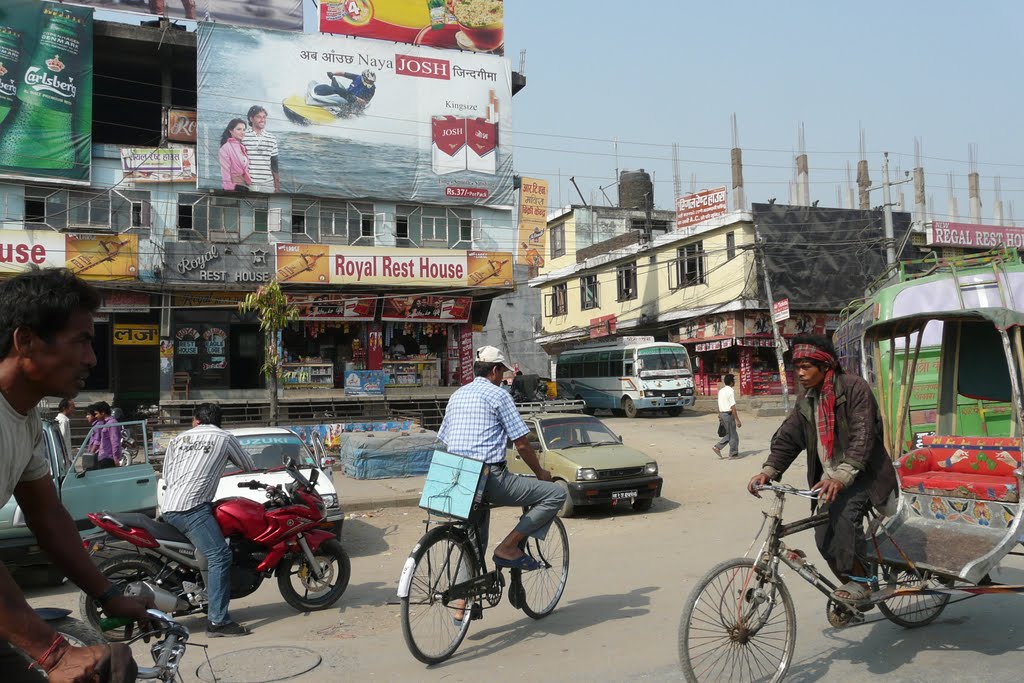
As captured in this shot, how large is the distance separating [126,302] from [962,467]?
22.9m

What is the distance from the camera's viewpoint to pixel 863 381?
489cm

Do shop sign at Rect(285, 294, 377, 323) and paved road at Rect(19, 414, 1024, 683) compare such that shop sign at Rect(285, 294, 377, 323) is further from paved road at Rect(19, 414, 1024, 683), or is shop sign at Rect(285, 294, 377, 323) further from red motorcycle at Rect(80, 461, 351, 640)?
red motorcycle at Rect(80, 461, 351, 640)

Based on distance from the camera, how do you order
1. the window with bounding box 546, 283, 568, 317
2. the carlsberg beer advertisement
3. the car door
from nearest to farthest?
the car door < the carlsberg beer advertisement < the window with bounding box 546, 283, 568, 317

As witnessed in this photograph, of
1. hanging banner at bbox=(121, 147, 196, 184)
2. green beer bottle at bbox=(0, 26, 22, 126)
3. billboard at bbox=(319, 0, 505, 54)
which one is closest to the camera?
green beer bottle at bbox=(0, 26, 22, 126)

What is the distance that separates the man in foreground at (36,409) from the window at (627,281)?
37.0 m

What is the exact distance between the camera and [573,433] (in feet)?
42.2

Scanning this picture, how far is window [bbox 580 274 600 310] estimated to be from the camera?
140 ft

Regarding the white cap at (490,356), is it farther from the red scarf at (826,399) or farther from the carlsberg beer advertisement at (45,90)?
the carlsberg beer advertisement at (45,90)

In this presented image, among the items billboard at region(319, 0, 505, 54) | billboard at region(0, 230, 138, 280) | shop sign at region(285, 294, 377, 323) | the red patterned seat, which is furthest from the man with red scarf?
billboard at region(319, 0, 505, 54)

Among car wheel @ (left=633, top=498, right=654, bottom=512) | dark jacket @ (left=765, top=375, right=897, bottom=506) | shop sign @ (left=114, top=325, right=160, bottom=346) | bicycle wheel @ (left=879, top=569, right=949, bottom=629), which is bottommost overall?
car wheel @ (left=633, top=498, right=654, bottom=512)

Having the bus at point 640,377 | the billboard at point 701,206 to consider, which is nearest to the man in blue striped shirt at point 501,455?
the bus at point 640,377

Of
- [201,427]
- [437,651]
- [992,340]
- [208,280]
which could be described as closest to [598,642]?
[437,651]

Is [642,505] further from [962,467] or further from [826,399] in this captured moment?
[826,399]

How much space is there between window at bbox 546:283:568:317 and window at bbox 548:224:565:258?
216 cm
